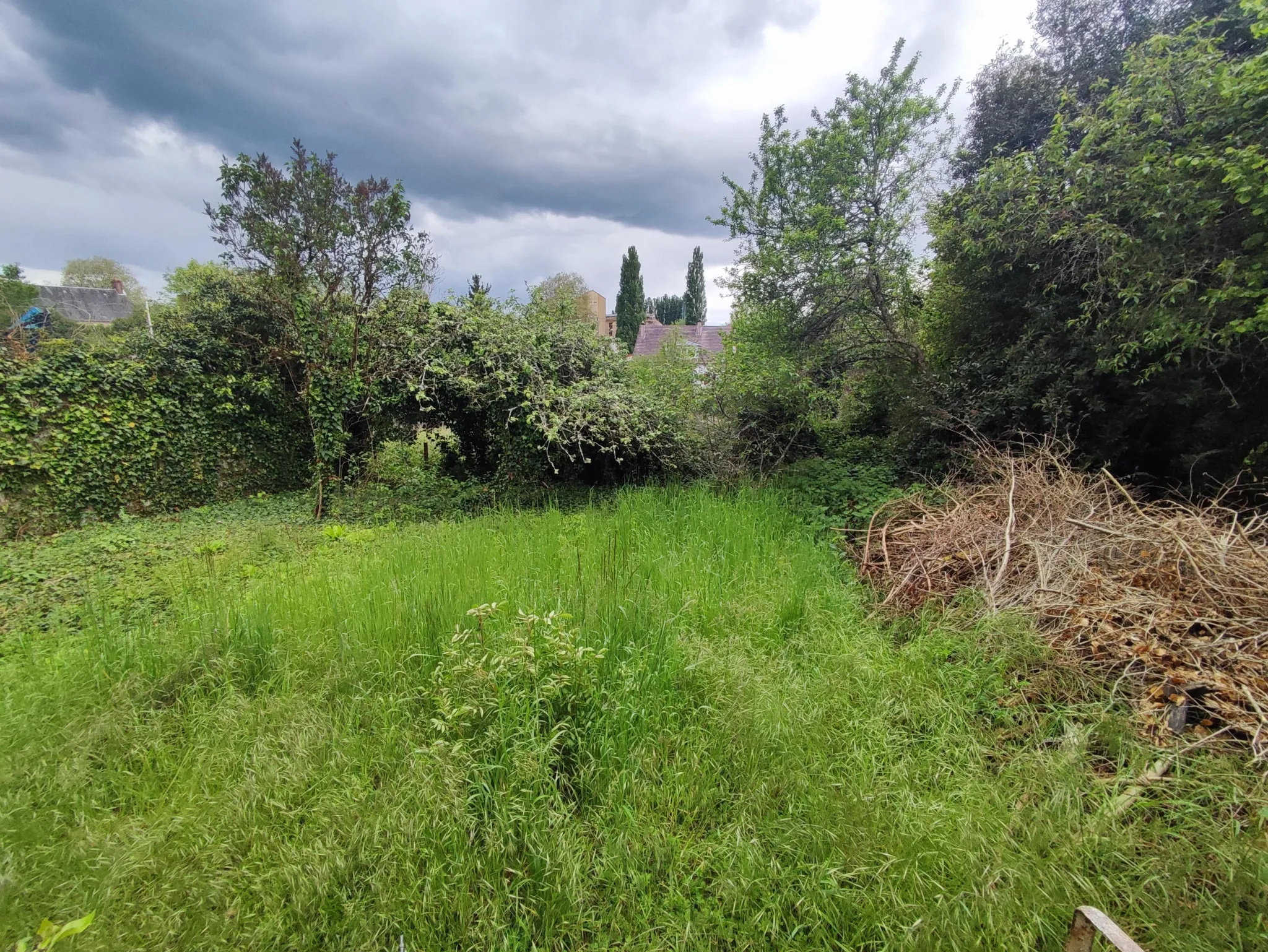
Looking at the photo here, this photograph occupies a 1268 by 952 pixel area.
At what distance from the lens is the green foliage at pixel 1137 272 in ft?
12.4

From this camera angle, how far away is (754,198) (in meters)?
7.09

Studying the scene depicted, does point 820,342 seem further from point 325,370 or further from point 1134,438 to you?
point 325,370

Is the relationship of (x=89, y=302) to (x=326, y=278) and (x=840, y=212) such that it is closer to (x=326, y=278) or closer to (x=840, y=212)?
(x=326, y=278)

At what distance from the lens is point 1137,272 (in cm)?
426

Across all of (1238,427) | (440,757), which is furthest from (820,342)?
(440,757)

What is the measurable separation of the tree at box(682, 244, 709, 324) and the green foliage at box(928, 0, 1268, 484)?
40154 millimetres

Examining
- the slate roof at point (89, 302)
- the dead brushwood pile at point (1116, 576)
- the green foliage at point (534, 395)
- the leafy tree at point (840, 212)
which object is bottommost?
the dead brushwood pile at point (1116, 576)

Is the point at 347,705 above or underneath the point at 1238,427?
underneath

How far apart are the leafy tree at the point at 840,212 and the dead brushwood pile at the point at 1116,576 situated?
336 cm

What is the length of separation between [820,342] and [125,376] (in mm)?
10129

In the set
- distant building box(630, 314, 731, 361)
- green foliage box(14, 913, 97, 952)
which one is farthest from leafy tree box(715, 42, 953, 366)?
distant building box(630, 314, 731, 361)

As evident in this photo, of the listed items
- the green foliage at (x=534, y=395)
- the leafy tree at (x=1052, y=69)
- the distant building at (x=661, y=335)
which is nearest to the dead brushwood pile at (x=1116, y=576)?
the green foliage at (x=534, y=395)

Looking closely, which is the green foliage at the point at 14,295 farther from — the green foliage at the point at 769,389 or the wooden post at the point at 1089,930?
the wooden post at the point at 1089,930

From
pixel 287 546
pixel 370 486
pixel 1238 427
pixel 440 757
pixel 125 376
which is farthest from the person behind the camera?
pixel 370 486
